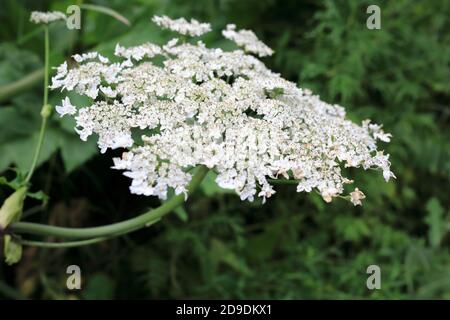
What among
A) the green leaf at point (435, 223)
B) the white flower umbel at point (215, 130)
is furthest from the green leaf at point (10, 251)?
the green leaf at point (435, 223)

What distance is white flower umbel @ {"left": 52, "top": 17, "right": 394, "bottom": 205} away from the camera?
1.12 m

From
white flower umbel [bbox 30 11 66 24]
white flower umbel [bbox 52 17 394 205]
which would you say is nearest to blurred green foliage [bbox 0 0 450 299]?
white flower umbel [bbox 30 11 66 24]

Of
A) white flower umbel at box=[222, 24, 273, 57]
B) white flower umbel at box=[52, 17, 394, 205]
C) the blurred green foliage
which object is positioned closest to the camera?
white flower umbel at box=[52, 17, 394, 205]

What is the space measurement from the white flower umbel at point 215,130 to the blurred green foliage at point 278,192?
27.1 inches

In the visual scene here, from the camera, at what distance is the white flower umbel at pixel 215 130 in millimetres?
1125

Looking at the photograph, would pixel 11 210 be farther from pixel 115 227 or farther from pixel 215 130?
pixel 215 130

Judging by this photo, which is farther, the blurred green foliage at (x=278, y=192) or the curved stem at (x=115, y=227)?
the blurred green foliage at (x=278, y=192)

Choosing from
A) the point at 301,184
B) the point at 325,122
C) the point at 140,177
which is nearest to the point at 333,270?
the point at 325,122

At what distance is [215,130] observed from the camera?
1176 mm

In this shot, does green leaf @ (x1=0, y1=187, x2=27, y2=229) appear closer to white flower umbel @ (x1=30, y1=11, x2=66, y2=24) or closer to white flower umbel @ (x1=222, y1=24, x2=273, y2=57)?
white flower umbel @ (x1=30, y1=11, x2=66, y2=24)

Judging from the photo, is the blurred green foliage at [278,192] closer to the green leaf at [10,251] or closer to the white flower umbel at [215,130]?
the green leaf at [10,251]

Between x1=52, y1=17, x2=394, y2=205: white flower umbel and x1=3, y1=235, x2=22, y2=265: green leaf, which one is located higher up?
x1=52, y1=17, x2=394, y2=205: white flower umbel

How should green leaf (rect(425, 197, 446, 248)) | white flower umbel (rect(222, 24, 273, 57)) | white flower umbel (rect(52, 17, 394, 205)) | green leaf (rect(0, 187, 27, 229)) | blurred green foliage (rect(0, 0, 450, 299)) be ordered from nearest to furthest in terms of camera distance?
white flower umbel (rect(52, 17, 394, 205)) < green leaf (rect(0, 187, 27, 229)) < white flower umbel (rect(222, 24, 273, 57)) < blurred green foliage (rect(0, 0, 450, 299)) < green leaf (rect(425, 197, 446, 248))

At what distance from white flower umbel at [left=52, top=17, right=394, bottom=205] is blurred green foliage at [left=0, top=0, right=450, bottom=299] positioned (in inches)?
27.1
